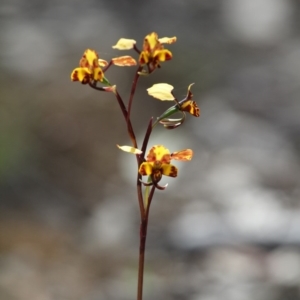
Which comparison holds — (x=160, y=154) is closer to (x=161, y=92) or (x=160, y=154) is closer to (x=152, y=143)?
(x=161, y=92)

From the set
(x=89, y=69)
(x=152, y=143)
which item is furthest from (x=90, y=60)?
(x=152, y=143)

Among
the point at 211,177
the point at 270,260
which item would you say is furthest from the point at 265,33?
the point at 270,260

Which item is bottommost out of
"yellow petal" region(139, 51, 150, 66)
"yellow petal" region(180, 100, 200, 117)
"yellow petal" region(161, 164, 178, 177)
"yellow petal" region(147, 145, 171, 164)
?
"yellow petal" region(161, 164, 178, 177)

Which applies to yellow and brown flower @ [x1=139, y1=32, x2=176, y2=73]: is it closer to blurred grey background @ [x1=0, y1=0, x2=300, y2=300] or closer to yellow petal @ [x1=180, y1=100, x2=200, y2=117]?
yellow petal @ [x1=180, y1=100, x2=200, y2=117]

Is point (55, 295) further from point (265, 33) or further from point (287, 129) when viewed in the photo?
point (265, 33)

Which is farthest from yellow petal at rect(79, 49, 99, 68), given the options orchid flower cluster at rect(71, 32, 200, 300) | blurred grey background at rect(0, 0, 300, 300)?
blurred grey background at rect(0, 0, 300, 300)

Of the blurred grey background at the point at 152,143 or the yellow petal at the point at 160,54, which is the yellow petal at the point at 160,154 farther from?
the blurred grey background at the point at 152,143

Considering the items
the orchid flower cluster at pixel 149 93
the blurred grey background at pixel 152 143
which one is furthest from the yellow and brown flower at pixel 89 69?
the blurred grey background at pixel 152 143
